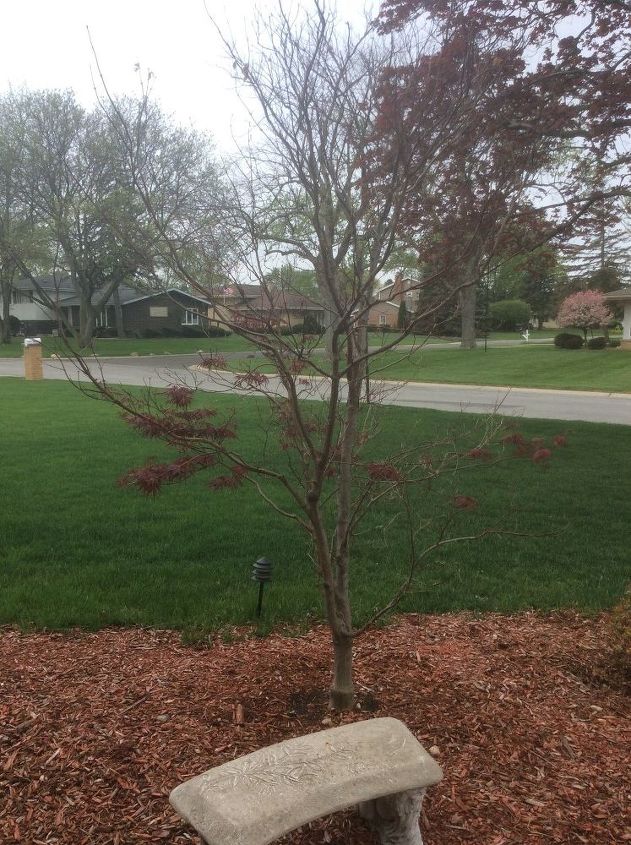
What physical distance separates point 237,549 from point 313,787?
139 inches

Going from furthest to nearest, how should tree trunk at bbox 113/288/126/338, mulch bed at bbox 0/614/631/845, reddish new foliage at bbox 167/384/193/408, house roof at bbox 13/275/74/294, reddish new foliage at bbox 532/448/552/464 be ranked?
tree trunk at bbox 113/288/126/338 < reddish new foliage at bbox 532/448/552/464 < reddish new foliage at bbox 167/384/193/408 < house roof at bbox 13/275/74/294 < mulch bed at bbox 0/614/631/845

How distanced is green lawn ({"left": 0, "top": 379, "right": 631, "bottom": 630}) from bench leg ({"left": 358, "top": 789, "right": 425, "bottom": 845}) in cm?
→ 205

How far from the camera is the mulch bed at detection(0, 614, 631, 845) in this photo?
2465 millimetres

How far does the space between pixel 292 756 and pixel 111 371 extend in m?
22.7

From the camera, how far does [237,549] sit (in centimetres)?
563

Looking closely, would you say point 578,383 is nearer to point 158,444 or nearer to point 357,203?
point 158,444

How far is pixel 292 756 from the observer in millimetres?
2348

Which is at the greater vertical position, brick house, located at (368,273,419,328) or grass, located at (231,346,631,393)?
brick house, located at (368,273,419,328)

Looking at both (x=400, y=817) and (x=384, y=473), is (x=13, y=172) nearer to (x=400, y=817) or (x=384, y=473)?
(x=384, y=473)

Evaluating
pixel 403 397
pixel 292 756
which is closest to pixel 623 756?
pixel 292 756

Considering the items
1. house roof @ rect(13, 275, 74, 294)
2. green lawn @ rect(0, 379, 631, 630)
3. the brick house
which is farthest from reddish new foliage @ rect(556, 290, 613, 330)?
the brick house

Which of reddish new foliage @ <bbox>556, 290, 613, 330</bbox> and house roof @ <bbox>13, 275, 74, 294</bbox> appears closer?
house roof @ <bbox>13, 275, 74, 294</bbox>

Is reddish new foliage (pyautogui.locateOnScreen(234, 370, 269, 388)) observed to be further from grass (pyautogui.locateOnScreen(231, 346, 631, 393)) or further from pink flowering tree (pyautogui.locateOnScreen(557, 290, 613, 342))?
pink flowering tree (pyautogui.locateOnScreen(557, 290, 613, 342))

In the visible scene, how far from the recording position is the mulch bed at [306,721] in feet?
8.09
